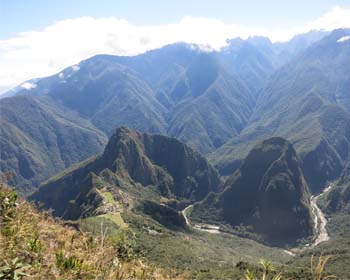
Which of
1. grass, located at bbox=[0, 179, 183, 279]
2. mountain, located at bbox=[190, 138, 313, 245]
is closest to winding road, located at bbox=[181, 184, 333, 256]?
mountain, located at bbox=[190, 138, 313, 245]

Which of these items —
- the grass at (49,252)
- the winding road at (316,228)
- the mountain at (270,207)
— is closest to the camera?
the grass at (49,252)

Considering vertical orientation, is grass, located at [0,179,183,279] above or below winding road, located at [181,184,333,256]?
above

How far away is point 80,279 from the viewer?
9078 mm

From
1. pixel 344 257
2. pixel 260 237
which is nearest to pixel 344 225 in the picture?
pixel 260 237

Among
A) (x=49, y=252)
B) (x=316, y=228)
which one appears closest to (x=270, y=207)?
(x=316, y=228)

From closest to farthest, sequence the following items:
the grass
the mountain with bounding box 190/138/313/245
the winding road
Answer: the grass → the winding road → the mountain with bounding box 190/138/313/245

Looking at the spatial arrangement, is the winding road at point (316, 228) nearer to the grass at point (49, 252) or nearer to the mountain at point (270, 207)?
the mountain at point (270, 207)

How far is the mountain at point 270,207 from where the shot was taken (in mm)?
171250

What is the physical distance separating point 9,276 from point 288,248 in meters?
160

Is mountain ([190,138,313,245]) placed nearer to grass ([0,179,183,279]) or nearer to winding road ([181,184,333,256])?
winding road ([181,184,333,256])

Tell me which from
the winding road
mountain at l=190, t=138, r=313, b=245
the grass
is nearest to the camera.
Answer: the grass

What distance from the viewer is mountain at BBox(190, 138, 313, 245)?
17125 cm

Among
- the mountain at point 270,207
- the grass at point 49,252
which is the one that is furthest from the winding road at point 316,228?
the grass at point 49,252

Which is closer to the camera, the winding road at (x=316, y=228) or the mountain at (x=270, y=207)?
the winding road at (x=316, y=228)
